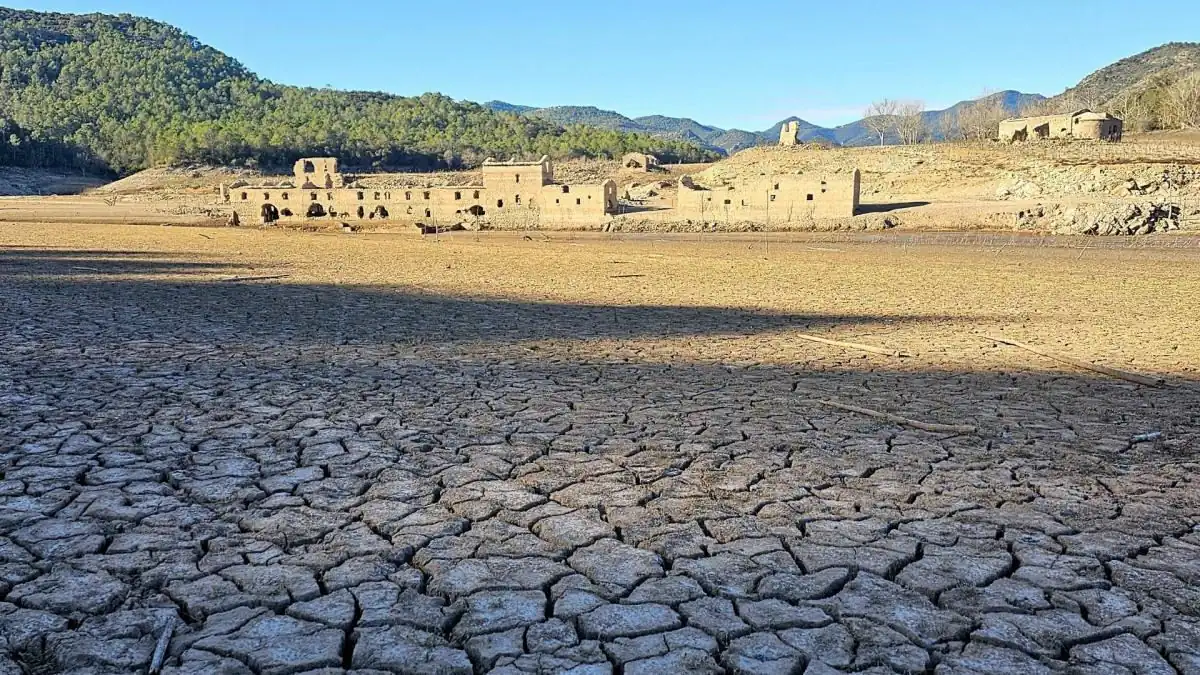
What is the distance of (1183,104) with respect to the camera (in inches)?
2197

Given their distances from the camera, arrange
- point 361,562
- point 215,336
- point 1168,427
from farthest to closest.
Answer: point 215,336 < point 1168,427 < point 361,562

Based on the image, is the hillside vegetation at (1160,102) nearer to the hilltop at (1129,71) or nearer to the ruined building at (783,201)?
the hilltop at (1129,71)

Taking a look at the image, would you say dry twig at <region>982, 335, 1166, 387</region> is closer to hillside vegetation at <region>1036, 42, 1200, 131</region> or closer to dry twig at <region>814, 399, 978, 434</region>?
dry twig at <region>814, 399, 978, 434</region>

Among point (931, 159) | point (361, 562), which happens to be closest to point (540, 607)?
point (361, 562)

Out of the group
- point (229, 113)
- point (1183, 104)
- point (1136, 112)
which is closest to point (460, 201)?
point (1183, 104)

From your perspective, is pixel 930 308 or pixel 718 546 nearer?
pixel 718 546

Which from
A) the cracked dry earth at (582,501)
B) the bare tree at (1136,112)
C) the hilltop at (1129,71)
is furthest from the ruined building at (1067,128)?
the hilltop at (1129,71)

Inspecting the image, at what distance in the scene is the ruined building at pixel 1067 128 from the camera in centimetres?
4706

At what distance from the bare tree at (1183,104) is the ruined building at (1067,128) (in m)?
9.04

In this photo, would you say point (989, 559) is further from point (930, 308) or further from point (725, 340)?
point (930, 308)

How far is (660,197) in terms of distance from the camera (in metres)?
43.8

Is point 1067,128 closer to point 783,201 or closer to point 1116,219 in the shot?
point 783,201

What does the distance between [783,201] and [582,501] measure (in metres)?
29.9

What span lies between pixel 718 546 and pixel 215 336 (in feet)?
19.5
